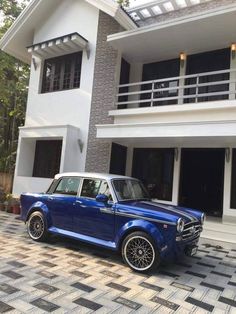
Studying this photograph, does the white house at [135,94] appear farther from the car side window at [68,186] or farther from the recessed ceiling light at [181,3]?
the car side window at [68,186]

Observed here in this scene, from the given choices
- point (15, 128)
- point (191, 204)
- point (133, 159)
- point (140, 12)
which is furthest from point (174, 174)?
point (15, 128)

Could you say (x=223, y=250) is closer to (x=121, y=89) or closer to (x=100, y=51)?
(x=121, y=89)

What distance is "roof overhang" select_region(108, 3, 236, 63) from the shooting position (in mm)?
8742

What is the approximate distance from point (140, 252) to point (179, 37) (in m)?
7.32

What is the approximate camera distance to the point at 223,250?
7.80 metres

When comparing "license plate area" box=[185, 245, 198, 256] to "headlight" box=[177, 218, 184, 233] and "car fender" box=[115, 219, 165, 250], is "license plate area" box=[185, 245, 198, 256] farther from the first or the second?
"car fender" box=[115, 219, 165, 250]

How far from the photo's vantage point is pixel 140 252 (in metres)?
5.33

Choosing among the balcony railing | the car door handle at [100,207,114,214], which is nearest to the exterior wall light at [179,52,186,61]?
the balcony railing

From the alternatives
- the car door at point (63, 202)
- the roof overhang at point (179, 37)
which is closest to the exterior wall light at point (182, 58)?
the roof overhang at point (179, 37)

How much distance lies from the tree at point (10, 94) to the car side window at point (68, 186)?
10.2m

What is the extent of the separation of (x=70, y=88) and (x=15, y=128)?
29.5 feet

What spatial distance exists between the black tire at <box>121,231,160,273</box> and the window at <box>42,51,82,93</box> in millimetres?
7587

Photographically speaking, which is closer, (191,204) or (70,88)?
(70,88)

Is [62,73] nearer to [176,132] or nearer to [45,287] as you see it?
[176,132]
